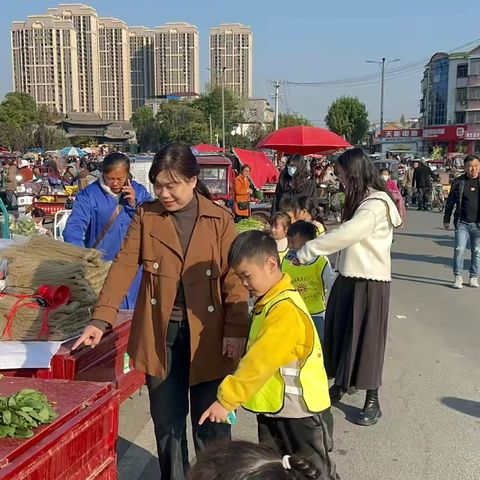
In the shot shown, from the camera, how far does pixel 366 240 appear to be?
381 cm

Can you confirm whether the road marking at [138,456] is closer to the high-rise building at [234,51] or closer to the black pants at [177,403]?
the black pants at [177,403]

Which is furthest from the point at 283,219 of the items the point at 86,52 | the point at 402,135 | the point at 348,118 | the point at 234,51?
the point at 86,52

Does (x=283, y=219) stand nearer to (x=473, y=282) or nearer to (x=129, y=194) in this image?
(x=129, y=194)

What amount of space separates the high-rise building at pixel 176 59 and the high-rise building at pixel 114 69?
21.3 feet

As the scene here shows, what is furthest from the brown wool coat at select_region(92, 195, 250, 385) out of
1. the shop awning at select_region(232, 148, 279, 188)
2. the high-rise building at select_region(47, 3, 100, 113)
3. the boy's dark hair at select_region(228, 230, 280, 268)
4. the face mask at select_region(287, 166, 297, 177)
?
the high-rise building at select_region(47, 3, 100, 113)

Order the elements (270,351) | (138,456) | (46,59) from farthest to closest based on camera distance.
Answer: (46,59), (138,456), (270,351)

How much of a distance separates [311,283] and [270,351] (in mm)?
2024

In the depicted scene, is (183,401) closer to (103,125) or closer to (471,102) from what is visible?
(471,102)

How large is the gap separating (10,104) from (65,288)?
59.7 metres

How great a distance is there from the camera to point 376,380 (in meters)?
3.95

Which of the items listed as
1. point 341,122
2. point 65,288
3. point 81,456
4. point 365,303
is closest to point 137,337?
point 81,456

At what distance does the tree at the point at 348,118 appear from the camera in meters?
74.1

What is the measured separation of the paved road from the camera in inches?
138

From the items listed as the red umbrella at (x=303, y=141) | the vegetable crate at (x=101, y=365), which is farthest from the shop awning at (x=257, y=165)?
the vegetable crate at (x=101, y=365)
